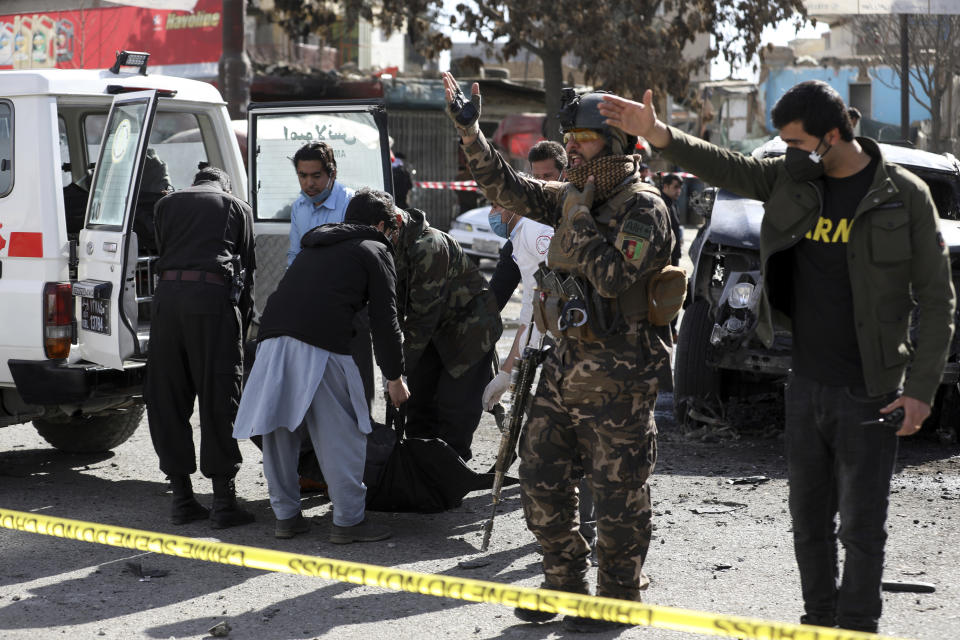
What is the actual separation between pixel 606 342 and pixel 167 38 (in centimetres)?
1803

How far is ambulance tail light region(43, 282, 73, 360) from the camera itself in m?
6.07

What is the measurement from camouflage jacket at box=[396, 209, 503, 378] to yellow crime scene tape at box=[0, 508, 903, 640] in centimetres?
213

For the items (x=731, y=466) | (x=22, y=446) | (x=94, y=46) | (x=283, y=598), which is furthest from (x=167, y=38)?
(x=283, y=598)

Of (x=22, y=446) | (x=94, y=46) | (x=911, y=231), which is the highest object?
(x=94, y=46)

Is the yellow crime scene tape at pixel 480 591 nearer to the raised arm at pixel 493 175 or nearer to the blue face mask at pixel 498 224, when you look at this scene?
the raised arm at pixel 493 175

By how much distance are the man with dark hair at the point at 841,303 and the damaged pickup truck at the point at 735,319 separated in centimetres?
310

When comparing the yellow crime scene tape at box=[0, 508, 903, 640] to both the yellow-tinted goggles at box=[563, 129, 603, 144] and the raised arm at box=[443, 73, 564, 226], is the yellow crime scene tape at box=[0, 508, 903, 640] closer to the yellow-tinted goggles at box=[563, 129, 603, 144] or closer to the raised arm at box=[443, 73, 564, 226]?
the raised arm at box=[443, 73, 564, 226]

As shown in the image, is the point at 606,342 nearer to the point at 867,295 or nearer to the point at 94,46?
the point at 867,295

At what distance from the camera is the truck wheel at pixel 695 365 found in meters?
7.69

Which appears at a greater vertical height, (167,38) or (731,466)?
(167,38)

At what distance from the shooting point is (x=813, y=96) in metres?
3.67

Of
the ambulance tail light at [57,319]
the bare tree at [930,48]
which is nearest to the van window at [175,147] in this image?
the ambulance tail light at [57,319]

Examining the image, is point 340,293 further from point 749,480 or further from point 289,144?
point 289,144

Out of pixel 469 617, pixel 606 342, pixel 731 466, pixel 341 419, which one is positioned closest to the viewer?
pixel 606 342
